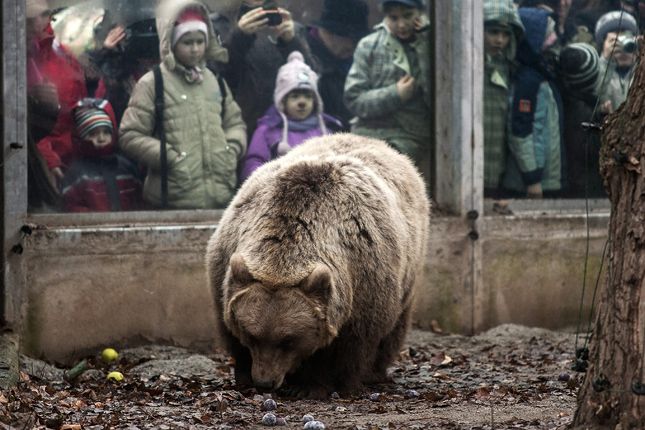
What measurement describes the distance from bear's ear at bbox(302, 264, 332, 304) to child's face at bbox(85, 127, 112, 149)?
3.06m

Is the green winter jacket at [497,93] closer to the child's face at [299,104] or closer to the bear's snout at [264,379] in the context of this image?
the child's face at [299,104]

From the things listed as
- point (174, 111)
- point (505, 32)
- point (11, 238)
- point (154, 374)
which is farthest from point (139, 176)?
point (505, 32)

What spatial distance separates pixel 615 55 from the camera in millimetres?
12203

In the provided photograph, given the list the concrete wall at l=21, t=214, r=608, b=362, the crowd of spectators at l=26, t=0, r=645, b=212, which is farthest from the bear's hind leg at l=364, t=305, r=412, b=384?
the concrete wall at l=21, t=214, r=608, b=362

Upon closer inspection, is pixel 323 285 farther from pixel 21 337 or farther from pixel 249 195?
pixel 21 337

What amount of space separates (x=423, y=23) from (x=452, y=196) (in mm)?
1708

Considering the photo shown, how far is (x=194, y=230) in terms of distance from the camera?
31.5 feet

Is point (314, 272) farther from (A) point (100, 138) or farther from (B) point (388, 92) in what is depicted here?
(B) point (388, 92)

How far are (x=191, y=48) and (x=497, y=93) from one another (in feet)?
10.8

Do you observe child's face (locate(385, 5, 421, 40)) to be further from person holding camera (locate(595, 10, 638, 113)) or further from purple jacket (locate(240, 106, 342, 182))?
person holding camera (locate(595, 10, 638, 113))

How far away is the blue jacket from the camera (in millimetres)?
11477

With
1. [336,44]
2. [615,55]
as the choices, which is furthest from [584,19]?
[336,44]

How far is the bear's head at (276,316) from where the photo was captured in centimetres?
702

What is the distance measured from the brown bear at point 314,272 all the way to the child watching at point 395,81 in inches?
96.0
